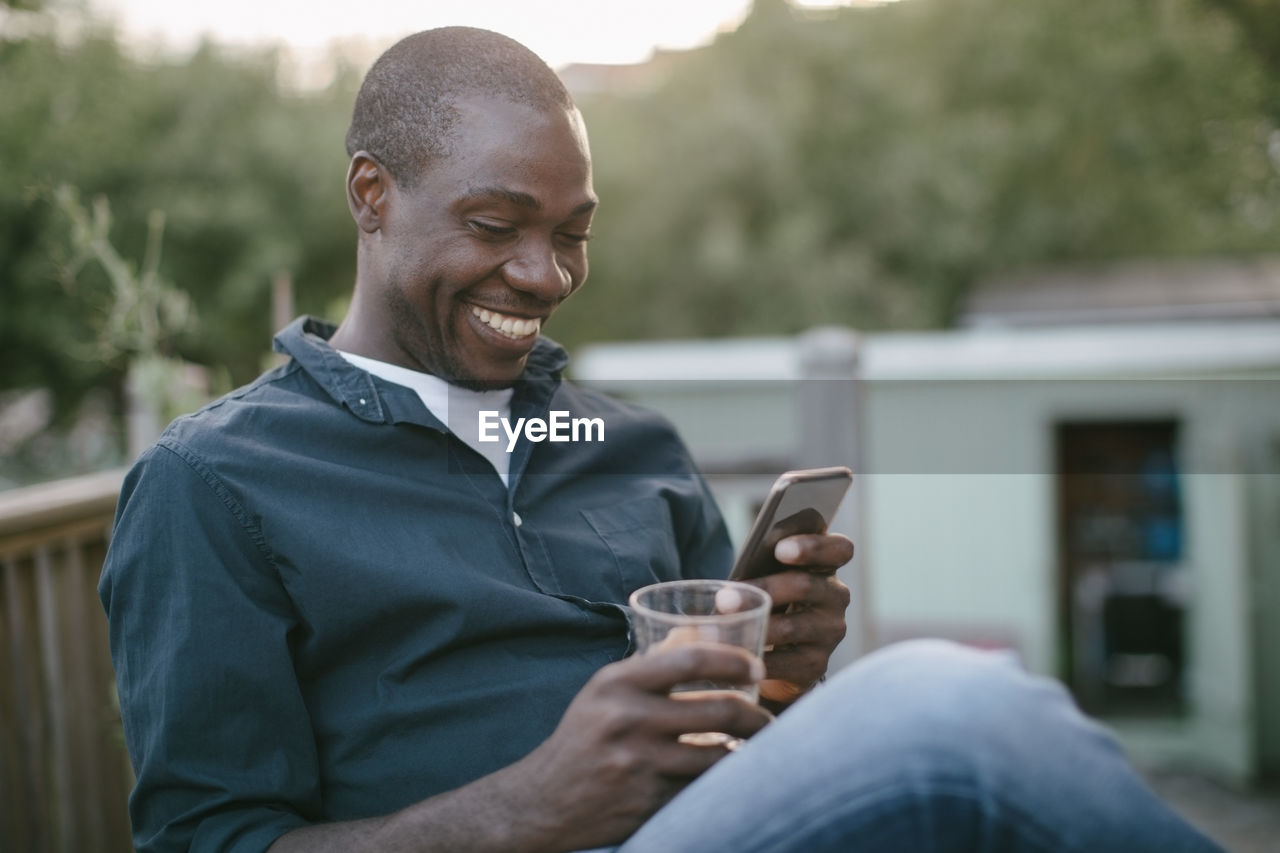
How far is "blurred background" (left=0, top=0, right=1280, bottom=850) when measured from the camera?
270 cm

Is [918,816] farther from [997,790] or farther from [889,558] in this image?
[889,558]

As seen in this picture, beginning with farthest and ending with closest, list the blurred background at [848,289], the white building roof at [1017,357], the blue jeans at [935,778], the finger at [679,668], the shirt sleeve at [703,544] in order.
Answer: the white building roof at [1017,357], the blurred background at [848,289], the shirt sleeve at [703,544], the finger at [679,668], the blue jeans at [935,778]

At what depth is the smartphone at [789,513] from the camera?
1.30m

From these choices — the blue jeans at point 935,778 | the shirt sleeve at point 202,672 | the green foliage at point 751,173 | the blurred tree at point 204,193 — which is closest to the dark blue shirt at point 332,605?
the shirt sleeve at point 202,672

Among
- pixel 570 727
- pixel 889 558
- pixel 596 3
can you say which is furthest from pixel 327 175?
pixel 570 727

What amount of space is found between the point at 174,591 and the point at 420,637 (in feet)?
1.00

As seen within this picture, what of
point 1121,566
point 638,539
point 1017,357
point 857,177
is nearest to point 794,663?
point 638,539

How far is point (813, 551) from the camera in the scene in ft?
4.62

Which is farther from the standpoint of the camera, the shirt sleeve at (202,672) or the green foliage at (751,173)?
the green foliage at (751,173)

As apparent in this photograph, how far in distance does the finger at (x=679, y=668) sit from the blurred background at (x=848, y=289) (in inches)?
41.7

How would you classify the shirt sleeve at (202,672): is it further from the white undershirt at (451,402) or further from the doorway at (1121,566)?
the doorway at (1121,566)

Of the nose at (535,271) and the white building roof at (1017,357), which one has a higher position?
the white building roof at (1017,357)

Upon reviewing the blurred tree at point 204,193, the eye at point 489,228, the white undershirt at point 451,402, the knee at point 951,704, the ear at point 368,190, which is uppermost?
the blurred tree at point 204,193

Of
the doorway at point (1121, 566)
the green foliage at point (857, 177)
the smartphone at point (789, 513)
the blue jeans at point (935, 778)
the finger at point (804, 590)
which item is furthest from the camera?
the green foliage at point (857, 177)
